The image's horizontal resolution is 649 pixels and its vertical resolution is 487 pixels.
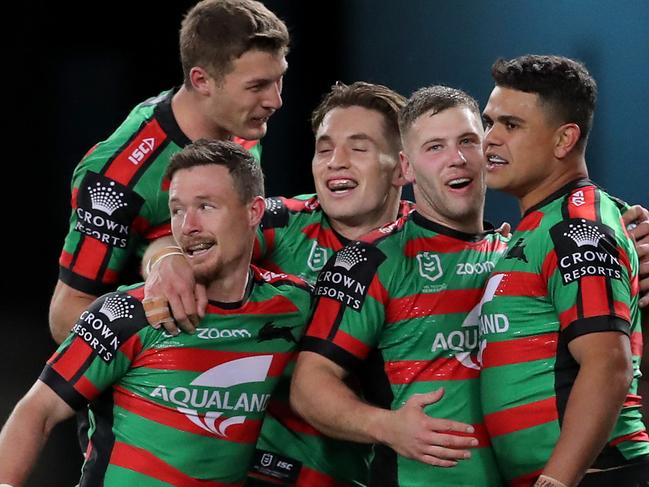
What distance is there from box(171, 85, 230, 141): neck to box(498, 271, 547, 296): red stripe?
114 centimetres

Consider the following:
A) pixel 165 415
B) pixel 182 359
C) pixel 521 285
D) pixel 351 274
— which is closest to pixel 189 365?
pixel 182 359

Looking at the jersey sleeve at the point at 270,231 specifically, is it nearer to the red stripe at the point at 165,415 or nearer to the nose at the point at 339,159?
the nose at the point at 339,159

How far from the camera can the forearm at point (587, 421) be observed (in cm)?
246

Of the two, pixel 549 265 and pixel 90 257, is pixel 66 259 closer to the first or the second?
pixel 90 257

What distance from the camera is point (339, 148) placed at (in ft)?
10.6

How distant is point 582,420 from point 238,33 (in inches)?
63.8

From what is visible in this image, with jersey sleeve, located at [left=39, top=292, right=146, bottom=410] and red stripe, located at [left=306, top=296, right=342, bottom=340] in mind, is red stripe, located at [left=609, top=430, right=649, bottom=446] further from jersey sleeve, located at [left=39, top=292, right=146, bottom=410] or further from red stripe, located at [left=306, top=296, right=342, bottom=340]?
jersey sleeve, located at [left=39, top=292, right=146, bottom=410]

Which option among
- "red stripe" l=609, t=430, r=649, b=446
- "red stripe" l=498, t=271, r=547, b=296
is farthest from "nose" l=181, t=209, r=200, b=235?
"red stripe" l=609, t=430, r=649, b=446

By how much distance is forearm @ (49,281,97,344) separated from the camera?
337 cm

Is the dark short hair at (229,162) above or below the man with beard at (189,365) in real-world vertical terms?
above

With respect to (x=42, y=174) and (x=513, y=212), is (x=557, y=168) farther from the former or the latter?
(x=42, y=174)

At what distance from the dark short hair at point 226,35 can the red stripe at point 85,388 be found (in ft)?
3.75

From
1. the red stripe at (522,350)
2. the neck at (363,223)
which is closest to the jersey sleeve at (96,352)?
the neck at (363,223)

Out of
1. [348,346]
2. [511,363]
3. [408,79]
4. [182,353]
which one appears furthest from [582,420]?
[408,79]
